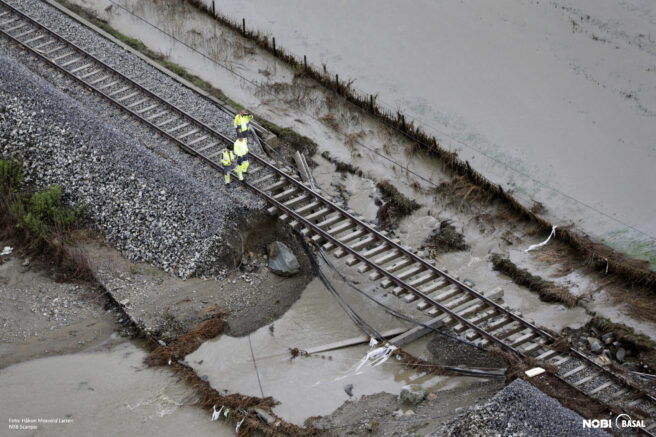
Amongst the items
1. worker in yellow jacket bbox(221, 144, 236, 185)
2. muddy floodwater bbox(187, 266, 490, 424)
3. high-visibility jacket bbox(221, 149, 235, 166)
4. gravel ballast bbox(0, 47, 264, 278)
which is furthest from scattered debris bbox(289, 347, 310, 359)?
high-visibility jacket bbox(221, 149, 235, 166)

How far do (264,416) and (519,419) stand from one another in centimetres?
421

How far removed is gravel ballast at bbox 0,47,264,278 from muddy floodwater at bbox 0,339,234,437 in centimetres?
242

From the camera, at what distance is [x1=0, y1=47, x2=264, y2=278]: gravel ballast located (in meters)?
14.4

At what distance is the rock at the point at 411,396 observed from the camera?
12.0m

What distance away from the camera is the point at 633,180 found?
17.7m

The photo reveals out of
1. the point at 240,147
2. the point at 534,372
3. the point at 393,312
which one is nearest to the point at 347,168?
the point at 240,147

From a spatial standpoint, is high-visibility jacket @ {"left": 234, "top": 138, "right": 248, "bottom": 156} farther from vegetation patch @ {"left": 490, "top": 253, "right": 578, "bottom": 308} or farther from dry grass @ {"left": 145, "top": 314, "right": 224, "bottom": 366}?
vegetation patch @ {"left": 490, "top": 253, "right": 578, "bottom": 308}

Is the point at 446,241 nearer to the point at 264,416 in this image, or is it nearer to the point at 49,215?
the point at 264,416

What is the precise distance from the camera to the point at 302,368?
12.9m

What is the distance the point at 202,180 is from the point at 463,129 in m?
7.61

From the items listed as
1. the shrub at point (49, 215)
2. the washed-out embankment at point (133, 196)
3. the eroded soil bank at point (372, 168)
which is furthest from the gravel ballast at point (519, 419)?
the shrub at point (49, 215)

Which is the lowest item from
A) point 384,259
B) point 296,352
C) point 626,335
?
point 296,352

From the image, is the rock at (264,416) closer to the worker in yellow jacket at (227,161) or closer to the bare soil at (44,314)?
the bare soil at (44,314)

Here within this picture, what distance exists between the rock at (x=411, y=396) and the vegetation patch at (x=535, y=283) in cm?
405
